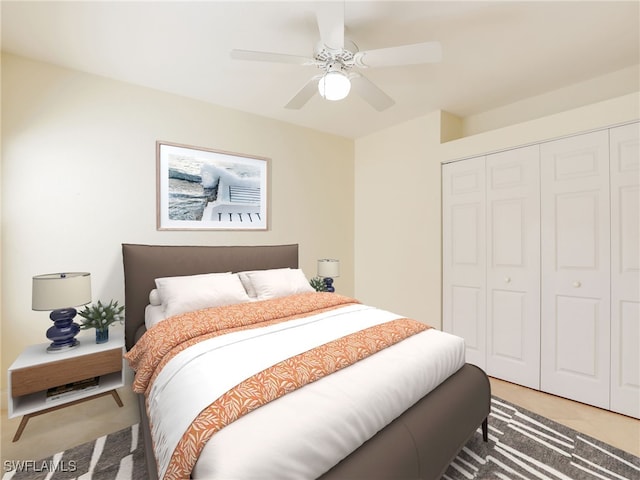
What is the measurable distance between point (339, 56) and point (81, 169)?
217 cm

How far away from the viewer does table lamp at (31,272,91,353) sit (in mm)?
1936

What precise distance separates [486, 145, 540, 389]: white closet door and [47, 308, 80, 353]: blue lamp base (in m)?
3.43

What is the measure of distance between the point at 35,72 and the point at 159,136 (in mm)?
887

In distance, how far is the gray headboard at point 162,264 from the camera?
8.28ft

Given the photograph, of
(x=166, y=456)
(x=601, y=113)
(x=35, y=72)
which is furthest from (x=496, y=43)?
(x=35, y=72)

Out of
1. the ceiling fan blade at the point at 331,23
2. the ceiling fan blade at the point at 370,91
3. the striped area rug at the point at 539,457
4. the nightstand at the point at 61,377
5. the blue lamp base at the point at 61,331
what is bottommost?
the striped area rug at the point at 539,457

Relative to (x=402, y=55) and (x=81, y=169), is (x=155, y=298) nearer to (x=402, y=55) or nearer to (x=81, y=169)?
(x=81, y=169)

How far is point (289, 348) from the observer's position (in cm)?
151

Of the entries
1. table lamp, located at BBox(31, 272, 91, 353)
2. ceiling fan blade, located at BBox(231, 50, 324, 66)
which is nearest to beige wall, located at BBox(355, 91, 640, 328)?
ceiling fan blade, located at BBox(231, 50, 324, 66)

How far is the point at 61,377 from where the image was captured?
1.96 meters

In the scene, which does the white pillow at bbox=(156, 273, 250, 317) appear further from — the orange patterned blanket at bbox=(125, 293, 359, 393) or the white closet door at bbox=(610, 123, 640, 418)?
the white closet door at bbox=(610, 123, 640, 418)

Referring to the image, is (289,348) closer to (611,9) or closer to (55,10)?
(55,10)

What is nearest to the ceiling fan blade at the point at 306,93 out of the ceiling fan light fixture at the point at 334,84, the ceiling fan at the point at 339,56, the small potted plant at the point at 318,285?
the ceiling fan at the point at 339,56

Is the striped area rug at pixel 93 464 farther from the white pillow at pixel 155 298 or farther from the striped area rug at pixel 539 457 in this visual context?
the striped area rug at pixel 539 457
